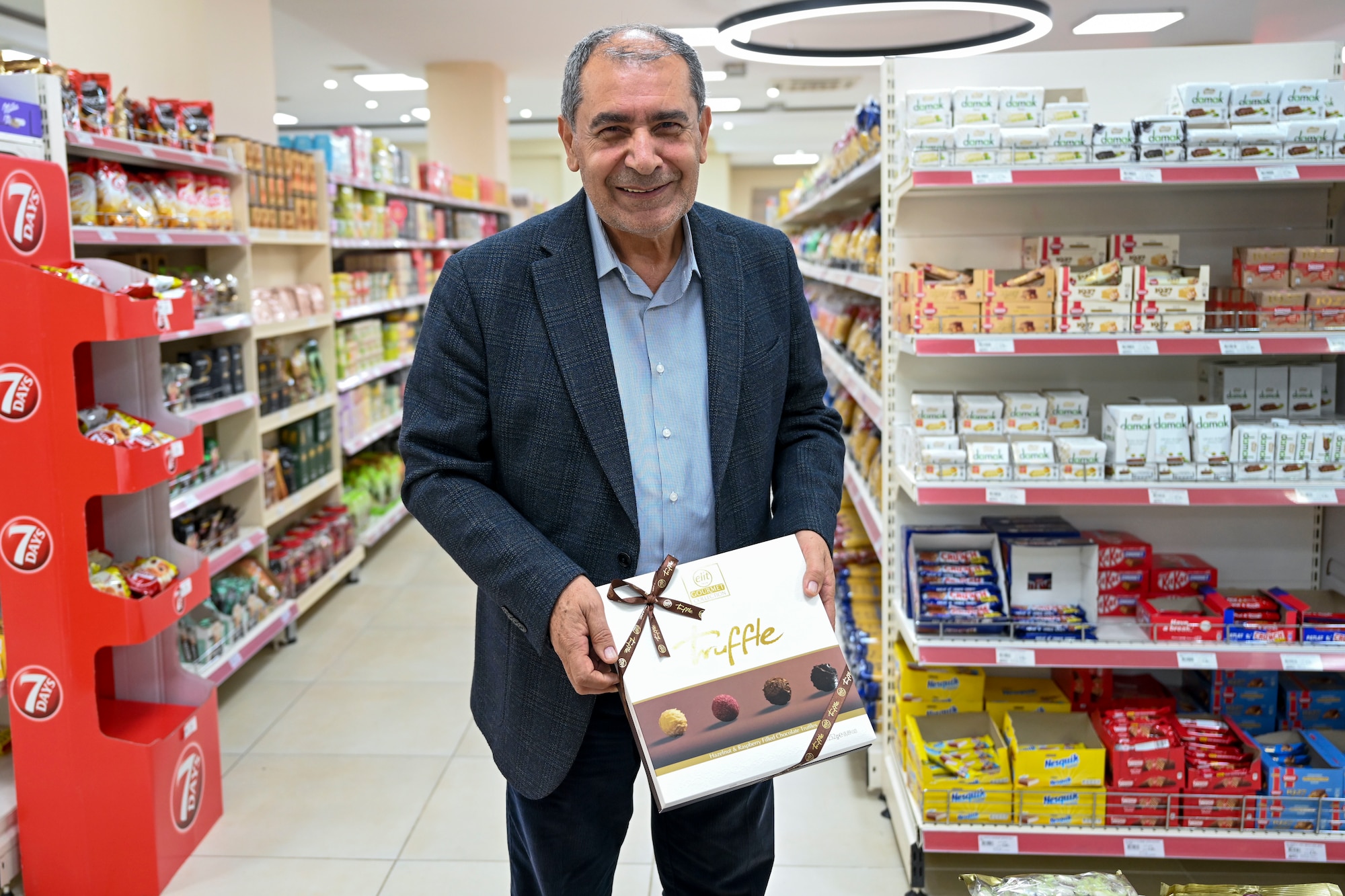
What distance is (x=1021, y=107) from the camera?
260cm

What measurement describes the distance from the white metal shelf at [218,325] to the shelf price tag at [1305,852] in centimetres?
354

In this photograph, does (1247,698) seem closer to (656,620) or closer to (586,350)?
(656,620)

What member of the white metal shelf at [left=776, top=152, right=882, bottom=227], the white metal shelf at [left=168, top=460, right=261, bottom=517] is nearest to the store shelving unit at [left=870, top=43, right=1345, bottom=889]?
the white metal shelf at [left=776, top=152, right=882, bottom=227]

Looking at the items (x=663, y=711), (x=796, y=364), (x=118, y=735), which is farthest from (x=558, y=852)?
(x=118, y=735)

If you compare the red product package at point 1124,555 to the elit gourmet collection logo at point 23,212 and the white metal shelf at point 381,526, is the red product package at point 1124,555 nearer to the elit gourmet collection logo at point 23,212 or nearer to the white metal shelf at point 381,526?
the elit gourmet collection logo at point 23,212

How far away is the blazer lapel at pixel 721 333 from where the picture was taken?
1.57 m

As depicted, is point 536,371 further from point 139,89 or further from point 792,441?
point 139,89

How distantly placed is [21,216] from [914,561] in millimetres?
2321

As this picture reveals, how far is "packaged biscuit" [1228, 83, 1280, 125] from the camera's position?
255 cm

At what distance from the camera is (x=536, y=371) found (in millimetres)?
1527

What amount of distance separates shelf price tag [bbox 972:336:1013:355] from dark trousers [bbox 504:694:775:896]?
120cm

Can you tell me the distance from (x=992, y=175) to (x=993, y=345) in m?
0.39

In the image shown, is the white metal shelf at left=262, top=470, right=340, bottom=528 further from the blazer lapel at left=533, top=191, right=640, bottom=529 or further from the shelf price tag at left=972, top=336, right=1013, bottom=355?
the blazer lapel at left=533, top=191, right=640, bottom=529

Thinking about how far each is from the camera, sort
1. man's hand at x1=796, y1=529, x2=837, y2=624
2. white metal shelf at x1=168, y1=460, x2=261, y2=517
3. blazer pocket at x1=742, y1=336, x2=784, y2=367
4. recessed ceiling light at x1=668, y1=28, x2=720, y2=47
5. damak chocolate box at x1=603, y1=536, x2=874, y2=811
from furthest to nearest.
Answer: recessed ceiling light at x1=668, y1=28, x2=720, y2=47 → white metal shelf at x1=168, y1=460, x2=261, y2=517 → blazer pocket at x1=742, y1=336, x2=784, y2=367 → man's hand at x1=796, y1=529, x2=837, y2=624 → damak chocolate box at x1=603, y1=536, x2=874, y2=811
